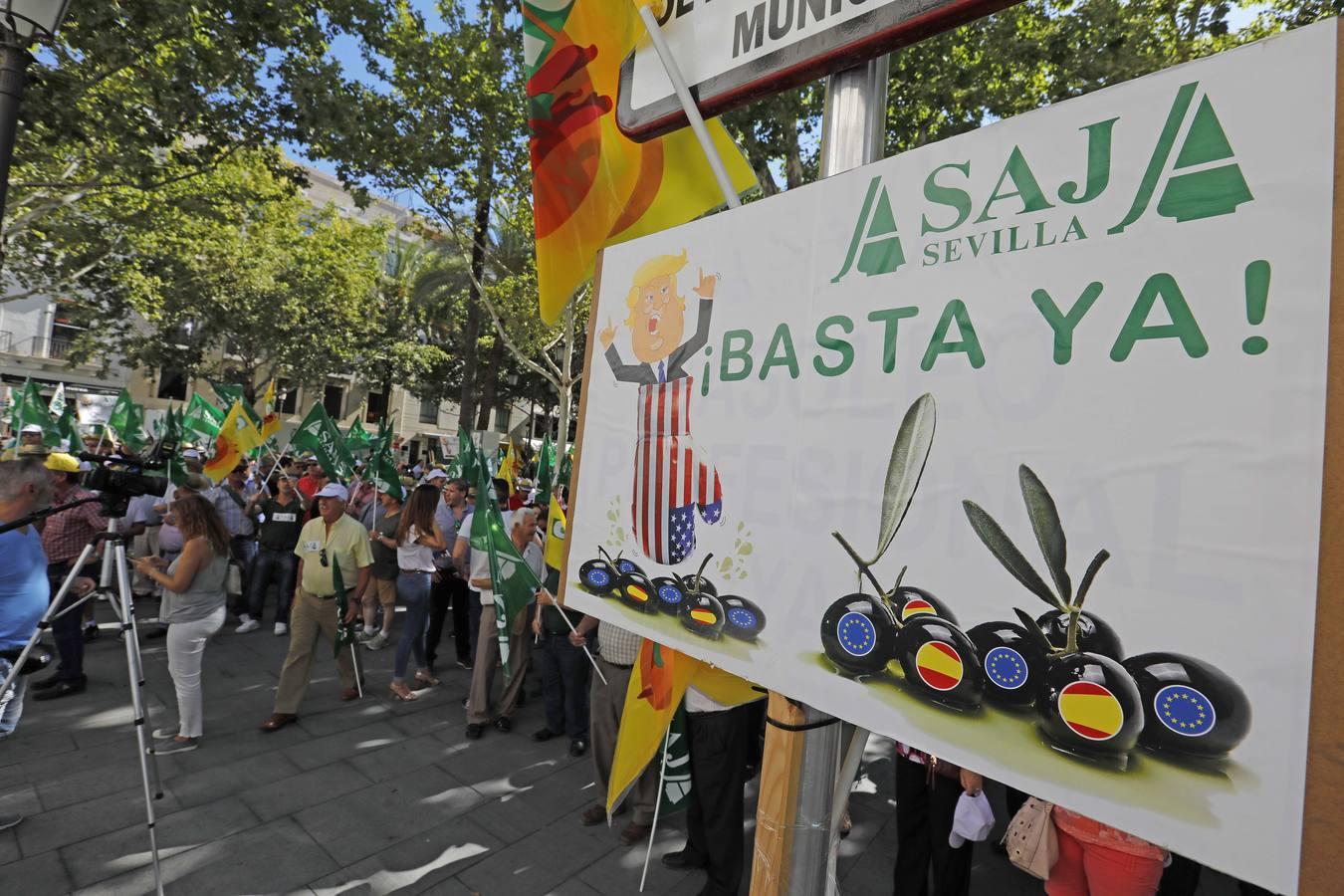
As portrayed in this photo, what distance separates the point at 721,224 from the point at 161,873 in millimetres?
4406

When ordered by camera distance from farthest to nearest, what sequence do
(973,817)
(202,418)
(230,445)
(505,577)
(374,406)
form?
1. (374,406)
2. (202,418)
3. (230,445)
4. (505,577)
5. (973,817)

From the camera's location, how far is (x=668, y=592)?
5.89 feet

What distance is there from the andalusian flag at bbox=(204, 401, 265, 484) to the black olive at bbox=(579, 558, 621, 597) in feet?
29.3

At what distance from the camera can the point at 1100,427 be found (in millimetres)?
1084

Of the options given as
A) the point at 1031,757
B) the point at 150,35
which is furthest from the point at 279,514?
the point at 1031,757

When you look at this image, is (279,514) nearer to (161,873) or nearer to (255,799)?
(255,799)

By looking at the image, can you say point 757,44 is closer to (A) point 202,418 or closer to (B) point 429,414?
(A) point 202,418

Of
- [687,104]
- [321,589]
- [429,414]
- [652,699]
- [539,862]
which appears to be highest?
[429,414]

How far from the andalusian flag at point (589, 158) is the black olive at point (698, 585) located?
4.02 feet

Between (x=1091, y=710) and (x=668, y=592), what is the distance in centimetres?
97

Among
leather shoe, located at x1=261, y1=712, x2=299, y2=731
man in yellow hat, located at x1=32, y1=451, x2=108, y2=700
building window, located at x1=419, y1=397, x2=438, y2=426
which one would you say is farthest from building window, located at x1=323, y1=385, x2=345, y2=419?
leather shoe, located at x1=261, y1=712, x2=299, y2=731

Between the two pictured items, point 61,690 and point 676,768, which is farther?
point 61,690

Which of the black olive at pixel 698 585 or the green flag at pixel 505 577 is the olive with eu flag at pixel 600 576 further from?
the green flag at pixel 505 577

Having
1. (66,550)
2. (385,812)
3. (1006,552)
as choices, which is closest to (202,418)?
(66,550)
